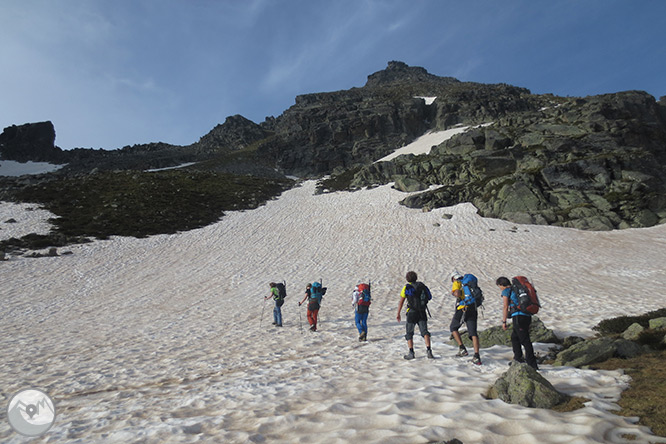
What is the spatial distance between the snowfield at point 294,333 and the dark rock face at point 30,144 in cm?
10226

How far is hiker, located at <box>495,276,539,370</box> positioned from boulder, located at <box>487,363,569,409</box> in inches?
65.0

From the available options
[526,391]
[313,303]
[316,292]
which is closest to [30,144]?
[316,292]

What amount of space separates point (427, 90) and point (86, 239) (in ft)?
361

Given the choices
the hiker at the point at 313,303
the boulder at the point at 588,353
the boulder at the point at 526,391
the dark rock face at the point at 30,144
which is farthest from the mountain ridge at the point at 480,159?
the boulder at the point at 526,391

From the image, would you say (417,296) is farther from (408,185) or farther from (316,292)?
(408,185)

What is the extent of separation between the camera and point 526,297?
239 inches

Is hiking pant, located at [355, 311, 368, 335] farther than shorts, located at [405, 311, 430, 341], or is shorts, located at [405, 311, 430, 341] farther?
hiking pant, located at [355, 311, 368, 335]

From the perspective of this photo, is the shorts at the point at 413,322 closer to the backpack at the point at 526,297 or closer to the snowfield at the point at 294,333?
the snowfield at the point at 294,333

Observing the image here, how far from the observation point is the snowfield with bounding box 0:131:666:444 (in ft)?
13.9

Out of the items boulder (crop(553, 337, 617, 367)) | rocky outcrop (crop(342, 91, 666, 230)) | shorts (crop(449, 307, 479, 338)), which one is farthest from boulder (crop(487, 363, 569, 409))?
rocky outcrop (crop(342, 91, 666, 230))

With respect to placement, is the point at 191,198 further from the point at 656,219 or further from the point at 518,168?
the point at 656,219

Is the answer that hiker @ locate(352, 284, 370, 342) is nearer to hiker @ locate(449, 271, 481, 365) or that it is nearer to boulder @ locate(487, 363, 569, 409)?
hiker @ locate(449, 271, 481, 365)

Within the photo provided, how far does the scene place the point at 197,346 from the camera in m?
9.89

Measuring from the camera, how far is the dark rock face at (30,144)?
104188 mm
